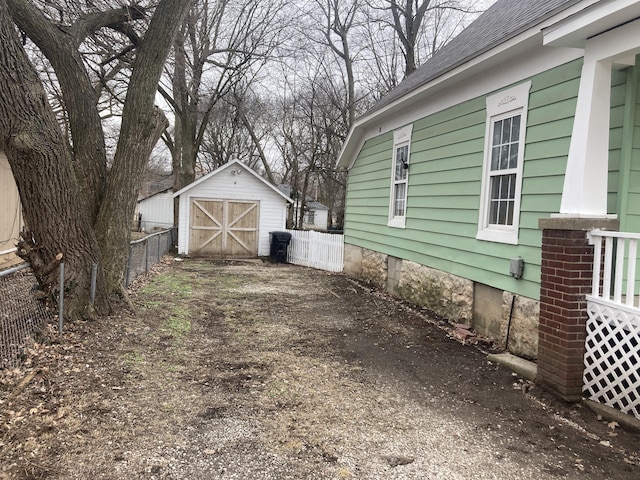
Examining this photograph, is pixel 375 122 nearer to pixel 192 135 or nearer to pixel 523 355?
pixel 523 355

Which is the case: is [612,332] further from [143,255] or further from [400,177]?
[143,255]

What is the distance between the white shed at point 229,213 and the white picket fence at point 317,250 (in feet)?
4.31

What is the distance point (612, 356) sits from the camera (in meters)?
3.77

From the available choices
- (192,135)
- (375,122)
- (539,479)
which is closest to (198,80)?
(192,135)

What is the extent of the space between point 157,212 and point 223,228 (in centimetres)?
2046

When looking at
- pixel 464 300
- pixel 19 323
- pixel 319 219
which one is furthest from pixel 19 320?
pixel 319 219

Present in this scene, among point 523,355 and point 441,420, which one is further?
point 523,355

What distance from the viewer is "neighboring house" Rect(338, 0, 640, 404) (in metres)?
4.07

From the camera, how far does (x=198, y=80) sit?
1730 centimetres

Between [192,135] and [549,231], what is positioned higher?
[192,135]

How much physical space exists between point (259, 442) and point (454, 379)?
7.58 feet

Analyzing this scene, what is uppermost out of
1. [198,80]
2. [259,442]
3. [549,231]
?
[198,80]

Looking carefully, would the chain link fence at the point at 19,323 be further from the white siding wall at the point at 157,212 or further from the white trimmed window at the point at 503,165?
the white siding wall at the point at 157,212

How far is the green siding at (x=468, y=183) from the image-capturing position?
496cm
